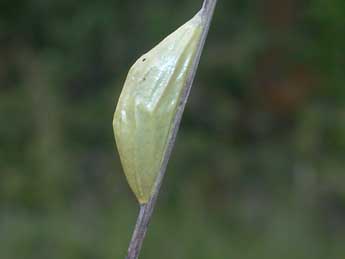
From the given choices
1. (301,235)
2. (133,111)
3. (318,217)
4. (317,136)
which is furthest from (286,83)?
(133,111)

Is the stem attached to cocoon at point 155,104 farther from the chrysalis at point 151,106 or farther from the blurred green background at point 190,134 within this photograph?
the blurred green background at point 190,134

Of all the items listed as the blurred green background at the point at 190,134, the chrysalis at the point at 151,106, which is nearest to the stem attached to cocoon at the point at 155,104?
the chrysalis at the point at 151,106

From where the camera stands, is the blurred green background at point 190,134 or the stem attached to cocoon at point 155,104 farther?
the blurred green background at point 190,134

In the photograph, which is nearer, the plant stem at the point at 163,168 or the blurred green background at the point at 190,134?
the plant stem at the point at 163,168

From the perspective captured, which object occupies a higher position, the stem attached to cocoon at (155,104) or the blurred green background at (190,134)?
the stem attached to cocoon at (155,104)

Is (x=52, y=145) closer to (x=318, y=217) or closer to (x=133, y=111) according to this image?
(x=318, y=217)

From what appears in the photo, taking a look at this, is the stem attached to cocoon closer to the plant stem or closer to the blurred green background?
the plant stem

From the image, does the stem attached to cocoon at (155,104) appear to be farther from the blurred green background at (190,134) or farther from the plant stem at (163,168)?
the blurred green background at (190,134)

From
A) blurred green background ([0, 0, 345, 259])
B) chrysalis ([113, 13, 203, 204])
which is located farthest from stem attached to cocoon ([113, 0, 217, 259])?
blurred green background ([0, 0, 345, 259])
